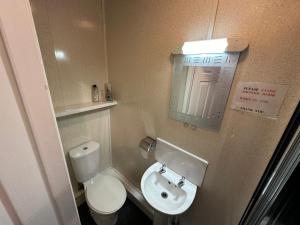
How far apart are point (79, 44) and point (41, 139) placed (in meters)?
1.22

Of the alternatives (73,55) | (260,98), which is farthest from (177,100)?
(73,55)

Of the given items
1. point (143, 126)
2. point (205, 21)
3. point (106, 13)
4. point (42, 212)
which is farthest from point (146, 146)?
point (106, 13)

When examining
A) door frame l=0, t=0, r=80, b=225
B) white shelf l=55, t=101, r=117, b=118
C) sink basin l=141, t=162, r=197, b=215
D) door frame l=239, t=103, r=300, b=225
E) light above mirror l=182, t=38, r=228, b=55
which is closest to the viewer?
door frame l=0, t=0, r=80, b=225

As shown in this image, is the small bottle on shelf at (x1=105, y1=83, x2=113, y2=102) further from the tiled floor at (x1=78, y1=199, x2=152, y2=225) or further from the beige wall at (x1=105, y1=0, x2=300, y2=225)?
the tiled floor at (x1=78, y1=199, x2=152, y2=225)

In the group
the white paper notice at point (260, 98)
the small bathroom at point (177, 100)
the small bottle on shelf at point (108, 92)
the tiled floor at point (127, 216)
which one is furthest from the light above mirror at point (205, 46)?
the tiled floor at point (127, 216)

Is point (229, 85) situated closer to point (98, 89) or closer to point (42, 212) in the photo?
point (42, 212)

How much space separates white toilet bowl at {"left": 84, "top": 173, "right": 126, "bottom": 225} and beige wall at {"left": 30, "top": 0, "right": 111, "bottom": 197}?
326 mm

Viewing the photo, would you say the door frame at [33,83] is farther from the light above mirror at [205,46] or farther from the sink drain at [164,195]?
the sink drain at [164,195]

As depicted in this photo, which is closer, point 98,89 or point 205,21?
point 205,21

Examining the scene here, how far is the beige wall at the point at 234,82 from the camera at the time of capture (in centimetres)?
65

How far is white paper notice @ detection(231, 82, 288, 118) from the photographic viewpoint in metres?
0.69

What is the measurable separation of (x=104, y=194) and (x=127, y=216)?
19.5 inches

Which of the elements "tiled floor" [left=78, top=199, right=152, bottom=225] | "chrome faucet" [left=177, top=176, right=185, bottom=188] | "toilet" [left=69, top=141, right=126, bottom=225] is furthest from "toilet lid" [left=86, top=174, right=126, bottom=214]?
"chrome faucet" [left=177, top=176, right=185, bottom=188]

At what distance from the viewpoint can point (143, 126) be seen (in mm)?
1401
